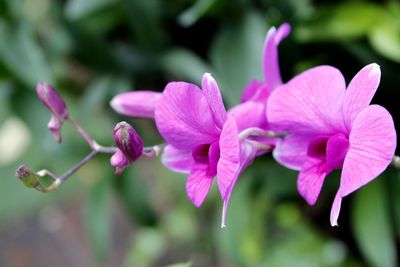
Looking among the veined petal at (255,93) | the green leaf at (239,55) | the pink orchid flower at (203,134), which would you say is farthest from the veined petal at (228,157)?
the green leaf at (239,55)

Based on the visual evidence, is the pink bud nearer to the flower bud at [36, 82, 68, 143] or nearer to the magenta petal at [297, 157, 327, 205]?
the flower bud at [36, 82, 68, 143]

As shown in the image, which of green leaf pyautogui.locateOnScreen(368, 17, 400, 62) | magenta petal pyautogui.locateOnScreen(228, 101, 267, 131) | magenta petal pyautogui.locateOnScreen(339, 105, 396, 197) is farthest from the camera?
green leaf pyautogui.locateOnScreen(368, 17, 400, 62)

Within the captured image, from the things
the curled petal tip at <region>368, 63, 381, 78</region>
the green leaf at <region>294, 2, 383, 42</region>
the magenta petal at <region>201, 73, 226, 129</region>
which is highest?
the magenta petal at <region>201, 73, 226, 129</region>

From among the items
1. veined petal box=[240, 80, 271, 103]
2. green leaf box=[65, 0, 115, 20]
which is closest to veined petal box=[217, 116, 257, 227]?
veined petal box=[240, 80, 271, 103]

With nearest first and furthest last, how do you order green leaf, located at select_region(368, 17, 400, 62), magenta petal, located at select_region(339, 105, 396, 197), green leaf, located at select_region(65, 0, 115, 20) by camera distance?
magenta petal, located at select_region(339, 105, 396, 197) < green leaf, located at select_region(368, 17, 400, 62) < green leaf, located at select_region(65, 0, 115, 20)

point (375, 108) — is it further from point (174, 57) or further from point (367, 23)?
point (174, 57)
